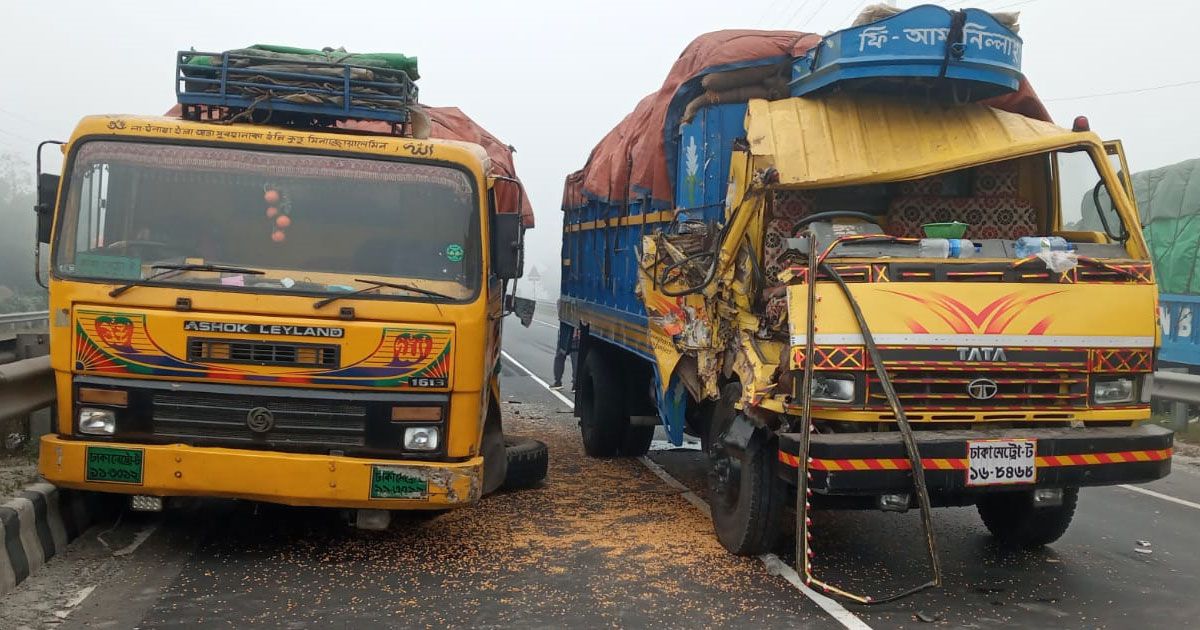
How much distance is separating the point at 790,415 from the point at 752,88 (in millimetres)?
2759

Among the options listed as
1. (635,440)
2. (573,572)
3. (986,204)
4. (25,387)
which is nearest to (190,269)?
(25,387)

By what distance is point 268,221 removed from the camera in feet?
20.1

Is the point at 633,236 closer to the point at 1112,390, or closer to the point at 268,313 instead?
the point at 268,313

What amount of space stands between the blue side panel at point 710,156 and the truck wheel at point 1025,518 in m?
2.48

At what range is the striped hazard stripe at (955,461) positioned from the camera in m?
5.32

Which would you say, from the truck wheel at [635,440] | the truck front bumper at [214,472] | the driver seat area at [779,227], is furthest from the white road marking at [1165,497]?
the truck front bumper at [214,472]

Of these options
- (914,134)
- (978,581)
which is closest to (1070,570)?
(978,581)

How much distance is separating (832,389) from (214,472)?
3216mm

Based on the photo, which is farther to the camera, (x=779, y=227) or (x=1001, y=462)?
(x=779, y=227)

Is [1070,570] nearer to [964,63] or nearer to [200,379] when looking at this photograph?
[964,63]

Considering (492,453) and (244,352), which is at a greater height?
(244,352)

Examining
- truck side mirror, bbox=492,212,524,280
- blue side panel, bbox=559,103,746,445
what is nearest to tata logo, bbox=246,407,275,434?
truck side mirror, bbox=492,212,524,280

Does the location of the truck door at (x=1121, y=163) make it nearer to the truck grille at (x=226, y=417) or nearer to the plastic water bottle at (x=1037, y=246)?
the plastic water bottle at (x=1037, y=246)

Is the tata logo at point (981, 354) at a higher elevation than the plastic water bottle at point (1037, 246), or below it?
below
